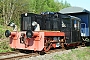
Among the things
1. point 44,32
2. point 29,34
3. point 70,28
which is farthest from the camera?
point 70,28

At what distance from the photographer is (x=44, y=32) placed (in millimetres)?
9984

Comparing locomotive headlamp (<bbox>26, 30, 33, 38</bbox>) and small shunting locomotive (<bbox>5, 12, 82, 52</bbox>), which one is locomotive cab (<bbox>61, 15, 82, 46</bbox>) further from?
locomotive headlamp (<bbox>26, 30, 33, 38</bbox>)

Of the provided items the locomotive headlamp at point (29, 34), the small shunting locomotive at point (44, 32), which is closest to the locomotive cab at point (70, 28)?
the small shunting locomotive at point (44, 32)

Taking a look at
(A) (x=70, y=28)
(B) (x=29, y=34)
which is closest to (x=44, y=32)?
(B) (x=29, y=34)

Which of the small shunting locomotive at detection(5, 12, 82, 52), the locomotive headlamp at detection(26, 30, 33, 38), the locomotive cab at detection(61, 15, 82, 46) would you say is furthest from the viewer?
the locomotive cab at detection(61, 15, 82, 46)

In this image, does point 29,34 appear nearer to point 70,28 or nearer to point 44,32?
point 44,32

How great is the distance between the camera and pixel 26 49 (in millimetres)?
10477

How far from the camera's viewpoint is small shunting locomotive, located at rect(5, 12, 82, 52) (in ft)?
33.0

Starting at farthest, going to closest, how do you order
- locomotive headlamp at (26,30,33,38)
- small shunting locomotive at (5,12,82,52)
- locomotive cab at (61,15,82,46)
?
locomotive cab at (61,15,82,46) < small shunting locomotive at (5,12,82,52) < locomotive headlamp at (26,30,33,38)

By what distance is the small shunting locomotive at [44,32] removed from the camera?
10.1 meters

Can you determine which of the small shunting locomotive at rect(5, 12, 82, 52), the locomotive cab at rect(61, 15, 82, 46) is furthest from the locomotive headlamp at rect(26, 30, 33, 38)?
the locomotive cab at rect(61, 15, 82, 46)

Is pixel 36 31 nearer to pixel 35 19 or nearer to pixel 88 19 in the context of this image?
pixel 35 19

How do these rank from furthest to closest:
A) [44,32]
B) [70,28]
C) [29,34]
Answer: [70,28] < [44,32] < [29,34]

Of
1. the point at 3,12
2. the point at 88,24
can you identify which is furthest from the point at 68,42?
the point at 3,12
